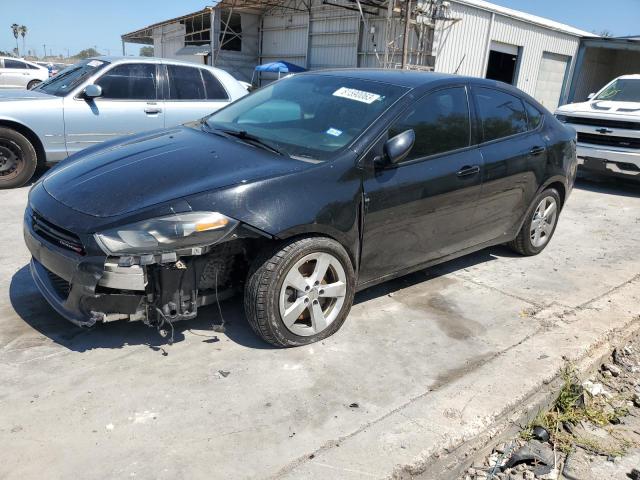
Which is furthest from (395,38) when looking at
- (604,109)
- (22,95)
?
(22,95)

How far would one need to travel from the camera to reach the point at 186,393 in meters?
2.84

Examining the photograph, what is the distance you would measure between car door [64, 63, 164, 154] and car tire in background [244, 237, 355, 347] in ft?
15.4

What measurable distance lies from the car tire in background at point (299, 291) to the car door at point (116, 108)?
15.4 ft

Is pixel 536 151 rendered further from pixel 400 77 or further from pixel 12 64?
pixel 12 64

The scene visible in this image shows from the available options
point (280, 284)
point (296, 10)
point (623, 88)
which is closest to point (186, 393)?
point (280, 284)

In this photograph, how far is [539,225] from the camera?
5.25 metres

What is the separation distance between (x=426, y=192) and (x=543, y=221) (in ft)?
7.01

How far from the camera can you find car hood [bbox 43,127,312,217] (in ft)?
9.68

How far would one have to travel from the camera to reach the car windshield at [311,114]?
3514mm

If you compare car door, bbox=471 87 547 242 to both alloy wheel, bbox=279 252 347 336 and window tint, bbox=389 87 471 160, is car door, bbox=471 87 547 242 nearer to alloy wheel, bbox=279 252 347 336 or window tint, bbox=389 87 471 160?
window tint, bbox=389 87 471 160

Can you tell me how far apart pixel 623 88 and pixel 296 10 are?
642 inches

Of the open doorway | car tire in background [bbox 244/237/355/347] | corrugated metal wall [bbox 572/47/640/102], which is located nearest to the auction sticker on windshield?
car tire in background [bbox 244/237/355/347]

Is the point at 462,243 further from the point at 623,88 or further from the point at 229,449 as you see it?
the point at 623,88

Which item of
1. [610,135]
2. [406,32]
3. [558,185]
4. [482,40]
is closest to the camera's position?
[558,185]
